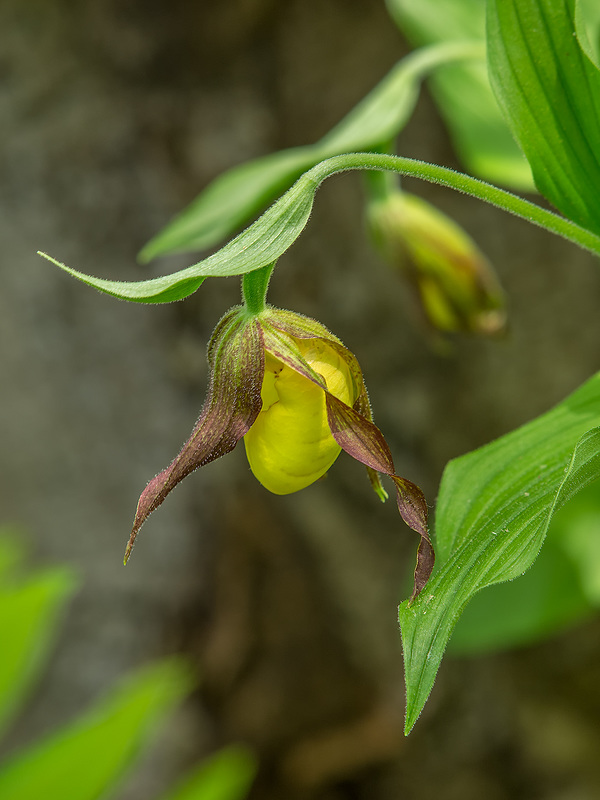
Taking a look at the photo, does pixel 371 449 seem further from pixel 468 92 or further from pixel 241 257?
pixel 468 92

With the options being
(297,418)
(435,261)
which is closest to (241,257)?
(297,418)

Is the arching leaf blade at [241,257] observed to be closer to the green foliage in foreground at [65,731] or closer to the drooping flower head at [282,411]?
the drooping flower head at [282,411]

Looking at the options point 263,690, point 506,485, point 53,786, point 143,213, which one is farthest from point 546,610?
point 143,213

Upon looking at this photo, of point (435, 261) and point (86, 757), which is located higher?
point (435, 261)

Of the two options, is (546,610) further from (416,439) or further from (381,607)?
(381,607)

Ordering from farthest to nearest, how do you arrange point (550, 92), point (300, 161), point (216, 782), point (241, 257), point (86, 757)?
point (216, 782)
point (86, 757)
point (300, 161)
point (550, 92)
point (241, 257)

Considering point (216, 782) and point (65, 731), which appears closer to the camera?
point (65, 731)

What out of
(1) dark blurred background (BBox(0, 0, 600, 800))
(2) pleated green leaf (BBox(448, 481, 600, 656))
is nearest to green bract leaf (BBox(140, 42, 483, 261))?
(2) pleated green leaf (BBox(448, 481, 600, 656))
